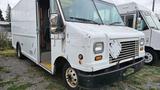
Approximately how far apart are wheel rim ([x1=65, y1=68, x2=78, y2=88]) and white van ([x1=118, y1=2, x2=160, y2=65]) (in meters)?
4.22

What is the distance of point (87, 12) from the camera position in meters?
4.31

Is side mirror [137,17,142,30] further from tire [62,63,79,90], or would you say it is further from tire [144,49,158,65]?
tire [62,63,79,90]

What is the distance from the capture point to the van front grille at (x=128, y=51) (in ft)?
12.7

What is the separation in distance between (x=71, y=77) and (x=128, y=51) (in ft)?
4.90

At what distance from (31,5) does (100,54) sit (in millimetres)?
3567

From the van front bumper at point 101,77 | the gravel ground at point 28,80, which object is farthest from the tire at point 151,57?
the gravel ground at point 28,80

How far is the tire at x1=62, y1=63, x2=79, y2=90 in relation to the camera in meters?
3.83

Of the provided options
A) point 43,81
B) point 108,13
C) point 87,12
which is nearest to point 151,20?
point 108,13

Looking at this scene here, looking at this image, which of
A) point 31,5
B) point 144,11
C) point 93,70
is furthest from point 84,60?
point 144,11

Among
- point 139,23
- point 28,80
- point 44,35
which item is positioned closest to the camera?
point 28,80

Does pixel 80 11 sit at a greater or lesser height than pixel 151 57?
greater

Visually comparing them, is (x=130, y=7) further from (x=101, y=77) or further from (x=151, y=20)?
(x=101, y=77)

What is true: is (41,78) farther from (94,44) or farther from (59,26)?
(94,44)

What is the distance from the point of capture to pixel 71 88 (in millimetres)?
4008
